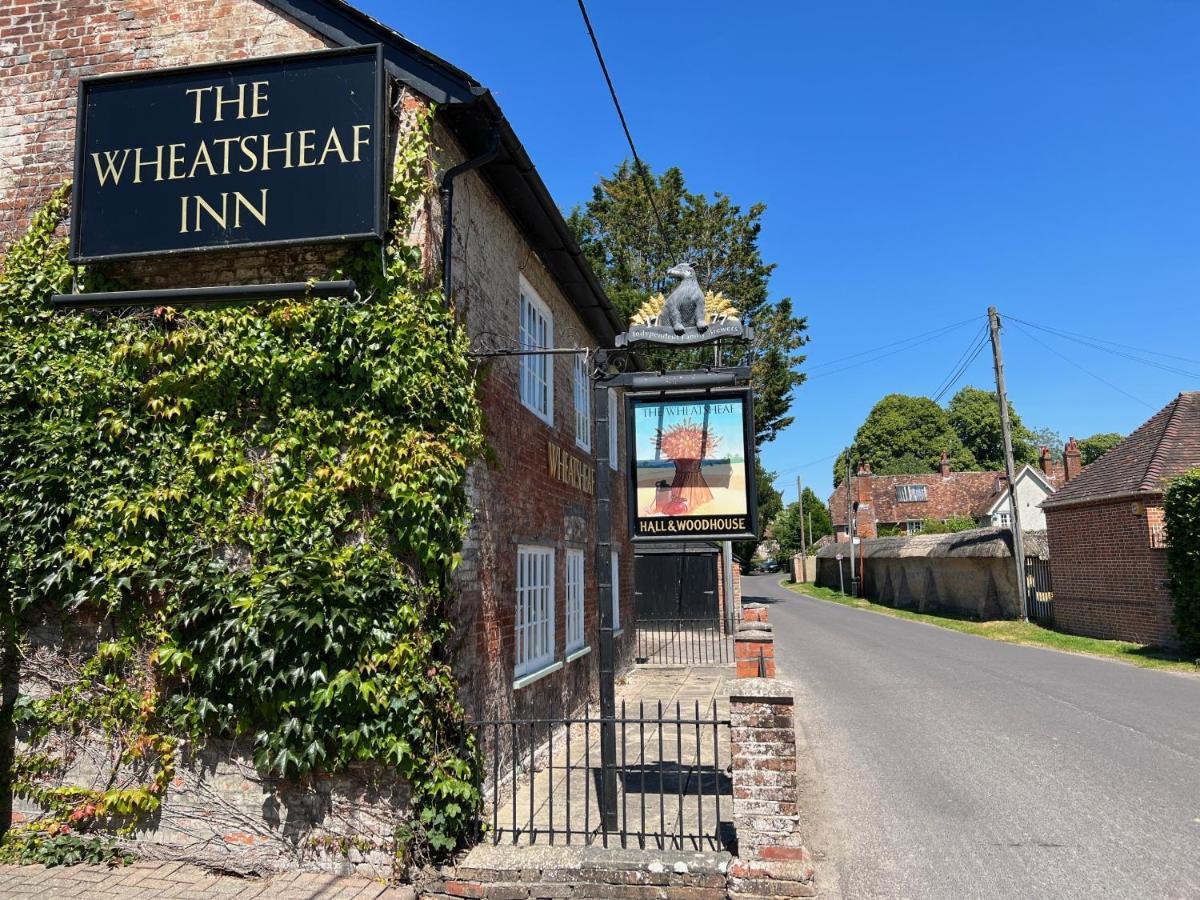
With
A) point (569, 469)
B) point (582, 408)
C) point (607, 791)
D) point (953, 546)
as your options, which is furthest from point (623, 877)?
point (953, 546)

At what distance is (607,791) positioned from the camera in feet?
18.5

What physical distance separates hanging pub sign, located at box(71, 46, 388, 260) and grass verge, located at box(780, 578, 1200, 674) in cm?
1585

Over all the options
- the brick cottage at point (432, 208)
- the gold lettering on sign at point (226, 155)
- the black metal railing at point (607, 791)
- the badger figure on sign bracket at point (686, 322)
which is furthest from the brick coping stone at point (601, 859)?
the gold lettering on sign at point (226, 155)

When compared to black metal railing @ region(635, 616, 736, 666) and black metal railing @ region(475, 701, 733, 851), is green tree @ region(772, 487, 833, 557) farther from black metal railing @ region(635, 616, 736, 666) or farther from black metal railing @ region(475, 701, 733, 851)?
black metal railing @ region(475, 701, 733, 851)

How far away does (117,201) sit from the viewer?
20.4 ft

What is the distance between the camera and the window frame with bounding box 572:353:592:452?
11172 mm

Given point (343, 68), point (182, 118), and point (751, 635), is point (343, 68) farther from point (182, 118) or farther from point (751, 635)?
point (751, 635)

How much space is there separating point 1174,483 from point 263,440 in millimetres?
16714

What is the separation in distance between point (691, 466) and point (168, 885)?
4.78 m

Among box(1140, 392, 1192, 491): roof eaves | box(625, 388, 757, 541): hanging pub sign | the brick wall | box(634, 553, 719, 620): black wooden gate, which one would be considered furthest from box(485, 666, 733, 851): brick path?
box(634, 553, 719, 620): black wooden gate

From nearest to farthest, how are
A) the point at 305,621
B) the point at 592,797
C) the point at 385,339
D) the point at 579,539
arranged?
the point at 305,621
the point at 385,339
the point at 592,797
the point at 579,539

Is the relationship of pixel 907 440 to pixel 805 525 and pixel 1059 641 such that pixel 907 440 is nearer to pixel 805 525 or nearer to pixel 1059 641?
pixel 805 525

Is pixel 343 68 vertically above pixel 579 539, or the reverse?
pixel 343 68

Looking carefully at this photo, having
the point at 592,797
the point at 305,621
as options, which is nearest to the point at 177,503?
the point at 305,621
